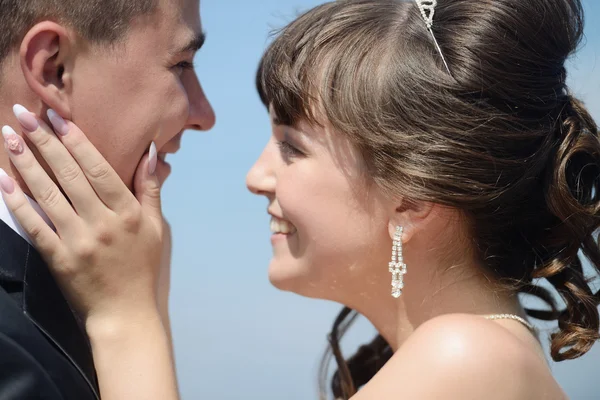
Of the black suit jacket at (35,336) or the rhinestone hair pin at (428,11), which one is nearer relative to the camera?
the black suit jacket at (35,336)

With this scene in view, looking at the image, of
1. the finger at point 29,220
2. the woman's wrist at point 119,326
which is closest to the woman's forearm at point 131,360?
the woman's wrist at point 119,326

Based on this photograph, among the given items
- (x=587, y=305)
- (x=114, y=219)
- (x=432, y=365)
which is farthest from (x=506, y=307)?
(x=114, y=219)

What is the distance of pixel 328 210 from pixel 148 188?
35.9 inches

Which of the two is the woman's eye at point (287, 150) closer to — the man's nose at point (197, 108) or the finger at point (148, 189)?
the man's nose at point (197, 108)

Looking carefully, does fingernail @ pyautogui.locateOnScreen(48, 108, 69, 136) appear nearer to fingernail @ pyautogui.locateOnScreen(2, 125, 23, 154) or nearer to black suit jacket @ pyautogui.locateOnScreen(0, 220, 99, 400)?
fingernail @ pyautogui.locateOnScreen(2, 125, 23, 154)

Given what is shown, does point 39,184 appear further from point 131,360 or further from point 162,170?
point 131,360

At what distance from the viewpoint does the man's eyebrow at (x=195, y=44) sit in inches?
172

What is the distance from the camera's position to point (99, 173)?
12.9ft

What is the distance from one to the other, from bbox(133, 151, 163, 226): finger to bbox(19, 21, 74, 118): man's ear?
43 cm

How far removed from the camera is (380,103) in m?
4.30

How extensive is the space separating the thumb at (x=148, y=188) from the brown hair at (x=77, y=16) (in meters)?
0.60

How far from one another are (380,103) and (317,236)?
747mm

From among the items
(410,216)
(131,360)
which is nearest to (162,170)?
(131,360)

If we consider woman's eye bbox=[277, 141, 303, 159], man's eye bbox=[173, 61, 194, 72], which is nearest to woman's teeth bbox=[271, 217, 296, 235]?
woman's eye bbox=[277, 141, 303, 159]
